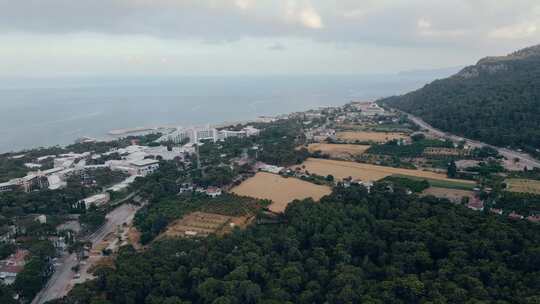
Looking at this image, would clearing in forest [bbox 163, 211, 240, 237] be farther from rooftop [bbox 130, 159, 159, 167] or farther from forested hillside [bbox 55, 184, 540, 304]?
rooftop [bbox 130, 159, 159, 167]

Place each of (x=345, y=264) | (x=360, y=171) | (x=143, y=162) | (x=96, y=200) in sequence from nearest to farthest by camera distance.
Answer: (x=345, y=264) → (x=96, y=200) → (x=360, y=171) → (x=143, y=162)

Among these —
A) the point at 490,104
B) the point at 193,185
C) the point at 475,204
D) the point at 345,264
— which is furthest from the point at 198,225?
the point at 490,104

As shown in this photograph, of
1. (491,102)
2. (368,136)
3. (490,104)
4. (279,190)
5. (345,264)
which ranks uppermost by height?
(491,102)

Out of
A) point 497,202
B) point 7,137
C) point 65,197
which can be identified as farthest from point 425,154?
point 7,137

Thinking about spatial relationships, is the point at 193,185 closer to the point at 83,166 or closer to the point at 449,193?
the point at 83,166

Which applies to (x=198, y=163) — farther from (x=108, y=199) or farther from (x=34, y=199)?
(x=34, y=199)

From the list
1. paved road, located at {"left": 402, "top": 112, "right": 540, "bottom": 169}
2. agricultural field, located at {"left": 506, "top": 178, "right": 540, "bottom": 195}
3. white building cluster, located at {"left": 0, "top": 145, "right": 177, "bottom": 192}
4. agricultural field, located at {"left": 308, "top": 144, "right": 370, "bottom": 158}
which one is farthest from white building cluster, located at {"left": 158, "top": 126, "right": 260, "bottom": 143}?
agricultural field, located at {"left": 506, "top": 178, "right": 540, "bottom": 195}

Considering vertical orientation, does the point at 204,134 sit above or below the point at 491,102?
below

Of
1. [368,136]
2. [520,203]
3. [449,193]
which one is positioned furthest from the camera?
[368,136]
